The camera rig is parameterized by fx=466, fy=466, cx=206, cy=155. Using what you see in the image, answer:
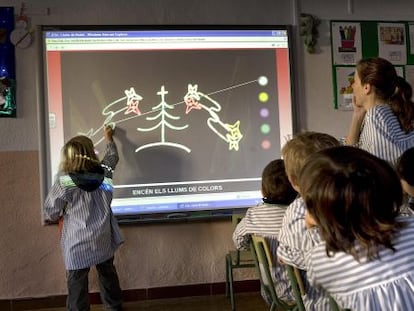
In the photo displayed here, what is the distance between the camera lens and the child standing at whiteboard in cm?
256

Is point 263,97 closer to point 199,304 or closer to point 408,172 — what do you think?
point 199,304

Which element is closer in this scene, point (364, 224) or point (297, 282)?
point (364, 224)

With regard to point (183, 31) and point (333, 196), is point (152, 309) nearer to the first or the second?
point (183, 31)

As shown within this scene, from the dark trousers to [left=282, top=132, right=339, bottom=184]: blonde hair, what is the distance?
1.57 metres

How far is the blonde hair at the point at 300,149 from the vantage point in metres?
1.48

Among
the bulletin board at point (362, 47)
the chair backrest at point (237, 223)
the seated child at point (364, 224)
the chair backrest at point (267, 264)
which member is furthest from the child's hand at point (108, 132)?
the seated child at point (364, 224)

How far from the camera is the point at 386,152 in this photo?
180 centimetres

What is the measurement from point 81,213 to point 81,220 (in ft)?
0.13

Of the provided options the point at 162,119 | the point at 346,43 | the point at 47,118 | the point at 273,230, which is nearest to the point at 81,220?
the point at 47,118

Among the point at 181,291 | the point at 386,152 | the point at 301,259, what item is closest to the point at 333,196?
the point at 301,259

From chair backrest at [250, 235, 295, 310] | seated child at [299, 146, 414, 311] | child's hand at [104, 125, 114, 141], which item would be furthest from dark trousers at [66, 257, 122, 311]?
seated child at [299, 146, 414, 311]

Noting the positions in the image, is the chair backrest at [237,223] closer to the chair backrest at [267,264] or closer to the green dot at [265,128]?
the green dot at [265,128]

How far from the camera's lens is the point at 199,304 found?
297cm

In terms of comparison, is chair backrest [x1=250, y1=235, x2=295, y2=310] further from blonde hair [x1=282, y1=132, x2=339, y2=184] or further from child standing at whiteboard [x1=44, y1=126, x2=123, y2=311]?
child standing at whiteboard [x1=44, y1=126, x2=123, y2=311]
